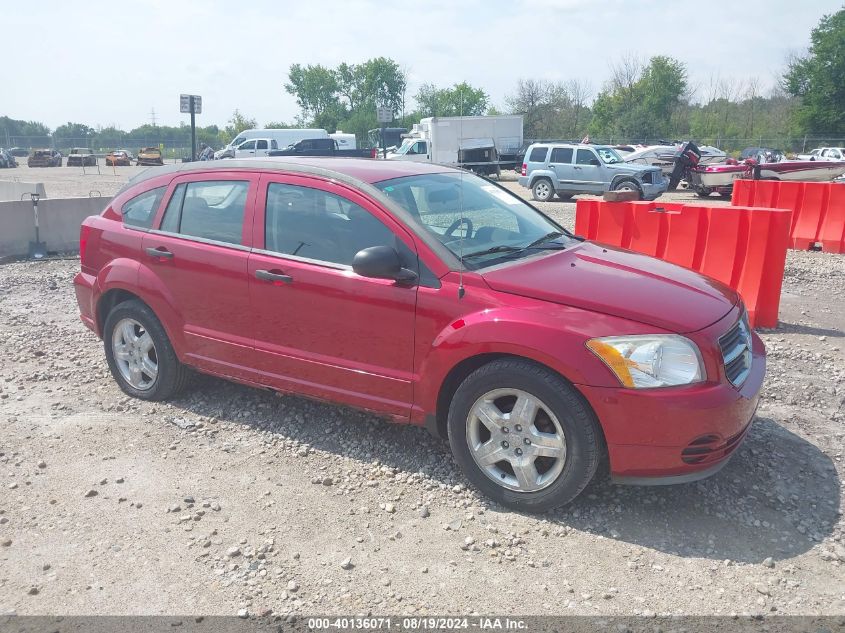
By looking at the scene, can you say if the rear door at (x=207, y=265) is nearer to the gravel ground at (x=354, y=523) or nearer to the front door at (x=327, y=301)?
the front door at (x=327, y=301)

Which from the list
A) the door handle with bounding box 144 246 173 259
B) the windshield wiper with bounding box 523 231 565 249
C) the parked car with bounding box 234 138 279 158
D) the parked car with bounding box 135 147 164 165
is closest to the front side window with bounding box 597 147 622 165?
the windshield wiper with bounding box 523 231 565 249

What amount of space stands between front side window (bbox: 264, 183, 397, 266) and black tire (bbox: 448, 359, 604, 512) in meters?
0.96

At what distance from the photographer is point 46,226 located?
11391 mm

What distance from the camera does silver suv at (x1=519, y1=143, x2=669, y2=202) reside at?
2112 cm

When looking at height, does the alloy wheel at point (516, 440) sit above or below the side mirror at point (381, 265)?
below

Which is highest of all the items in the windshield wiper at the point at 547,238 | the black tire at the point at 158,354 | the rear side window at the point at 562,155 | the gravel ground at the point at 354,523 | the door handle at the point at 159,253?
the rear side window at the point at 562,155

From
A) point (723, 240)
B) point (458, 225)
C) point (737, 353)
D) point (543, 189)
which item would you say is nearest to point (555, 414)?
point (737, 353)

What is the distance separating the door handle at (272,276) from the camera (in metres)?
4.33

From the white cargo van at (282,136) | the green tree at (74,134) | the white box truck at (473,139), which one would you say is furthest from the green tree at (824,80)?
the green tree at (74,134)

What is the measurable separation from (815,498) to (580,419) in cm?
147

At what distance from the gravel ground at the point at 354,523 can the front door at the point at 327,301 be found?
0.50 metres

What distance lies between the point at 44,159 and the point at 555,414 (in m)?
59.3

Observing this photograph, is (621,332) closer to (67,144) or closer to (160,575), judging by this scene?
(160,575)

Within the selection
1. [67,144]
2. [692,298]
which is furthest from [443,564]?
[67,144]
